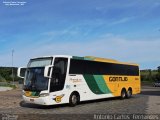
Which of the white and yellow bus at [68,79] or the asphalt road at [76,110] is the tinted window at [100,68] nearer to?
the white and yellow bus at [68,79]

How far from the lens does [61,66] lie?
2117 cm

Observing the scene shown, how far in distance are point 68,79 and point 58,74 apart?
35.2 inches

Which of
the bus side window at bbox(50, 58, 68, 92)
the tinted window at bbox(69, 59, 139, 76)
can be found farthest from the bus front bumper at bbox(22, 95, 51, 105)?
the tinted window at bbox(69, 59, 139, 76)

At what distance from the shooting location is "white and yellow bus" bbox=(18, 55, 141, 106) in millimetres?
20203

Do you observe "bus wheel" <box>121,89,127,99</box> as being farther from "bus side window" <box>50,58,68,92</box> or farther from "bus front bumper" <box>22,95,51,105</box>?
"bus front bumper" <box>22,95,51,105</box>

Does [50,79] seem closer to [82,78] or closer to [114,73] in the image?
[82,78]

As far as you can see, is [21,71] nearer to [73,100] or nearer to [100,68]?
[73,100]

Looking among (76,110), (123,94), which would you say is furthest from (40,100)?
(123,94)

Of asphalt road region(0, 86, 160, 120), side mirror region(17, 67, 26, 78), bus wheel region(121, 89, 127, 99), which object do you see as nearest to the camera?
asphalt road region(0, 86, 160, 120)

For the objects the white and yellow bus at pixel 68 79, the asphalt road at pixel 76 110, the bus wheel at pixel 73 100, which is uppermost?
the white and yellow bus at pixel 68 79

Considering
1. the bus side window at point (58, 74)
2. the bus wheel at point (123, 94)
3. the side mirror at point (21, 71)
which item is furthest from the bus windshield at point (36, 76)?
the bus wheel at point (123, 94)

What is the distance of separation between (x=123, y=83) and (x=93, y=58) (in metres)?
4.94

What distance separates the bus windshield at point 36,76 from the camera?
66.4ft

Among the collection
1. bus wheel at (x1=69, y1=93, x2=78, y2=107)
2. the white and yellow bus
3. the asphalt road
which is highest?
the white and yellow bus
